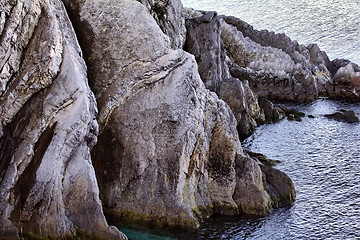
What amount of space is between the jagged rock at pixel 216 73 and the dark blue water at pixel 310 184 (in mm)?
1433

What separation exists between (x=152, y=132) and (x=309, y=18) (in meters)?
64.4

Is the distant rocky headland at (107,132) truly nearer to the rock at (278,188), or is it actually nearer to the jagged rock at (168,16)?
the rock at (278,188)

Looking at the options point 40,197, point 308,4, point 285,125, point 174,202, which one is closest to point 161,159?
point 174,202

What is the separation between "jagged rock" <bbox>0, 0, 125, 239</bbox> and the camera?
56.5 ft

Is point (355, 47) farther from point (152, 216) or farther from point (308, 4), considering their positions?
point (152, 216)

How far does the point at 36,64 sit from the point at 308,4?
7737 centimetres

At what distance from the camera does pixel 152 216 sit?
20.3 metres

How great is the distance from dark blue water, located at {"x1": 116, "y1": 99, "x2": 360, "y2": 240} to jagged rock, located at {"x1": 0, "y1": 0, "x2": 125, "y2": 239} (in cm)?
311

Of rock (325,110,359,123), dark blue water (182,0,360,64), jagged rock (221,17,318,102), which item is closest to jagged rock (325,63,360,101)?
jagged rock (221,17,318,102)

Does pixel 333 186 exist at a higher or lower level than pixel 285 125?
lower

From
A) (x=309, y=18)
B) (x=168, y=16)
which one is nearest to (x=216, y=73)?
(x=168, y=16)

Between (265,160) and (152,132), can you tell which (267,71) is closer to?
(265,160)

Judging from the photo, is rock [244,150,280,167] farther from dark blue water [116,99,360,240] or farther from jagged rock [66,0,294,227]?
jagged rock [66,0,294,227]

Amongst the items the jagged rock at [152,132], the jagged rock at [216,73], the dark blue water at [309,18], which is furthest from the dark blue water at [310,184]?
the dark blue water at [309,18]
